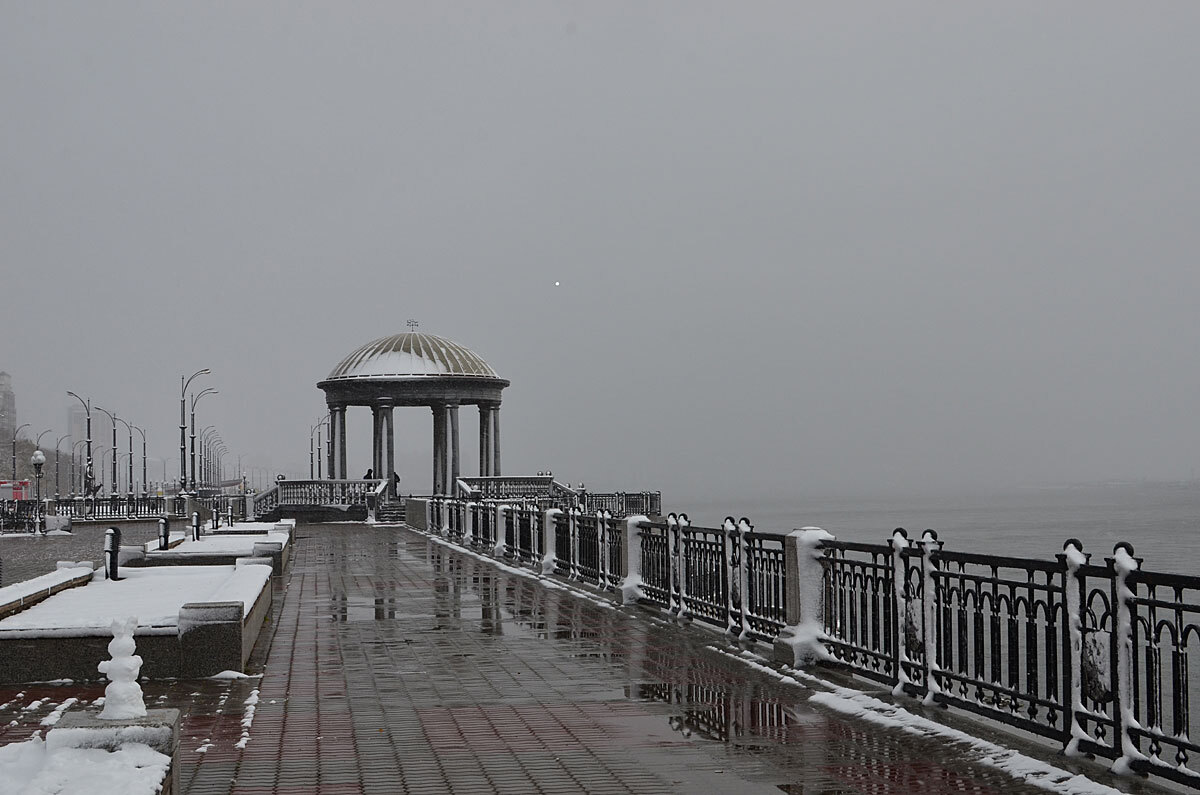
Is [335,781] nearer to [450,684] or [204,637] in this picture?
[450,684]

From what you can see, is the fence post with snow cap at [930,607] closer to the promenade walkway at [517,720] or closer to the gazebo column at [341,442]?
the promenade walkway at [517,720]

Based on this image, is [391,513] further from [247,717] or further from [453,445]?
[247,717]

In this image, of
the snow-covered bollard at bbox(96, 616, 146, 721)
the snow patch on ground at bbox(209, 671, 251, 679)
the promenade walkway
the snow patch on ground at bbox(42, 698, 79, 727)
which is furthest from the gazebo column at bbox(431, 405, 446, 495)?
the snow-covered bollard at bbox(96, 616, 146, 721)

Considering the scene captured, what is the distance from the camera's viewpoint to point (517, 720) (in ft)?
30.0

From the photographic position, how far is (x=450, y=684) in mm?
10719

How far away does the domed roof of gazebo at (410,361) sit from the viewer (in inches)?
2292

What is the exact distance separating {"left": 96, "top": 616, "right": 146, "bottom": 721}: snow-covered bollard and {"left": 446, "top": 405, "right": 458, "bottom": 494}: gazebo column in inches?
2066

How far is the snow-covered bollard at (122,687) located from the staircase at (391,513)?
148 ft

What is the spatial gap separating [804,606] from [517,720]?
3.31 m

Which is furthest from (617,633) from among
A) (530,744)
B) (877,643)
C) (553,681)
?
(530,744)

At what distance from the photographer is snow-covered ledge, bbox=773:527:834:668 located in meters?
11.2

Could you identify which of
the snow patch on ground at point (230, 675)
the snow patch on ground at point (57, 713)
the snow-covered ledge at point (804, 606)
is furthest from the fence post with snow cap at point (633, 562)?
the snow patch on ground at point (57, 713)

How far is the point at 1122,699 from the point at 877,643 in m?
3.14

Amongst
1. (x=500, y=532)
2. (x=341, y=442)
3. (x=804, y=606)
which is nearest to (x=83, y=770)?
(x=804, y=606)
